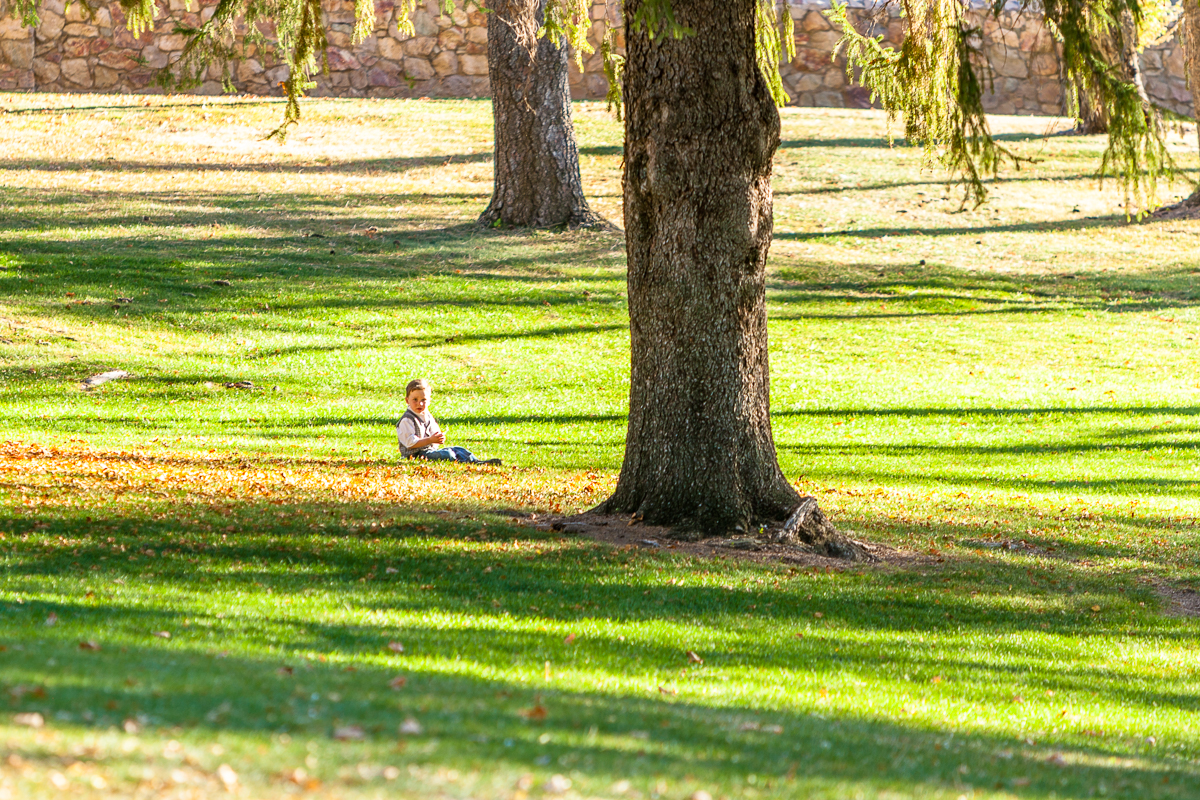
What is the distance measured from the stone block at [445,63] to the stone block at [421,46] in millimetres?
247

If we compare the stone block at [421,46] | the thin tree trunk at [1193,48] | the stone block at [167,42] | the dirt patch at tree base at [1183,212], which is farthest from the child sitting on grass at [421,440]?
the stone block at [421,46]

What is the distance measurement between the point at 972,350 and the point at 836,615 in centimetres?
1195

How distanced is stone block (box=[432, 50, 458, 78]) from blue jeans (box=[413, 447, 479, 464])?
22.1 meters

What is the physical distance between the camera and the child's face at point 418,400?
11406 millimetres

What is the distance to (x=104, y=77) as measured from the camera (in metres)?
30.0

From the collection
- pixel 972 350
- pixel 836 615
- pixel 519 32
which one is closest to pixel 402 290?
pixel 519 32

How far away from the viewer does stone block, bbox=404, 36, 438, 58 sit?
31462 mm

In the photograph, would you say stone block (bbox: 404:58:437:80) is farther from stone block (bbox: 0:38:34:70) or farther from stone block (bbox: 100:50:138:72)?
stone block (bbox: 0:38:34:70)

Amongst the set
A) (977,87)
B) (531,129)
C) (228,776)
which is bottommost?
(228,776)

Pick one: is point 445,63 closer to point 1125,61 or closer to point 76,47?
point 76,47

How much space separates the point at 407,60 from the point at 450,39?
47.8 inches

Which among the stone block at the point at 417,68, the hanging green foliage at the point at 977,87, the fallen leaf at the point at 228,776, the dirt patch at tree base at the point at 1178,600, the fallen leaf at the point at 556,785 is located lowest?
the dirt patch at tree base at the point at 1178,600

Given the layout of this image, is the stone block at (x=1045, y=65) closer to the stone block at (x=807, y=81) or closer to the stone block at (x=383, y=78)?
the stone block at (x=807, y=81)

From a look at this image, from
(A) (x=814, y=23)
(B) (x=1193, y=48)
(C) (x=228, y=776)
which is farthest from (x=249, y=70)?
(C) (x=228, y=776)
